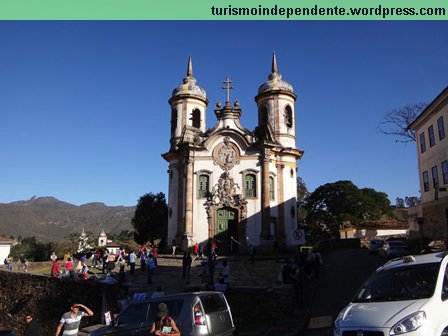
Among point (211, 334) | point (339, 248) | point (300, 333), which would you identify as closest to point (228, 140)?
point (339, 248)

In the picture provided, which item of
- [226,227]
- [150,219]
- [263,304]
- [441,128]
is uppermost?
[441,128]

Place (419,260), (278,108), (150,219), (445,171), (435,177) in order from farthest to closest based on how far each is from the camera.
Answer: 1. (150,219)
2. (278,108)
3. (435,177)
4. (445,171)
5. (419,260)

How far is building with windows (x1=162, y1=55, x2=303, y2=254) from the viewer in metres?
31.8

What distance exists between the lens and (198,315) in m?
8.70

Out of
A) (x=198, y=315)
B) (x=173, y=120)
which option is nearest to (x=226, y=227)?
(x=173, y=120)

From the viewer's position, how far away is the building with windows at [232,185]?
31.8 m

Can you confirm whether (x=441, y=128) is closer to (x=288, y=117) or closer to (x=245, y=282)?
(x=288, y=117)

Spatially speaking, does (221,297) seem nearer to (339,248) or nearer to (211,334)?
(211,334)

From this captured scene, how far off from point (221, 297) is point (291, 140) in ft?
89.5

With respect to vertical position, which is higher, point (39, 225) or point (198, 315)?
point (39, 225)

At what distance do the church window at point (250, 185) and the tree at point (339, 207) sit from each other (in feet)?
112

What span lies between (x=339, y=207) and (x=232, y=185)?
38343mm

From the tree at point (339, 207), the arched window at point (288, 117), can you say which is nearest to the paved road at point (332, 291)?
the arched window at point (288, 117)

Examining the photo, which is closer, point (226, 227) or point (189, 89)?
point (226, 227)
